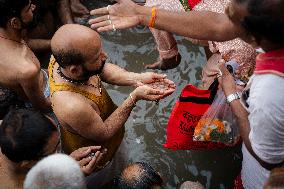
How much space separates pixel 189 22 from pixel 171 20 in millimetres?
A: 164

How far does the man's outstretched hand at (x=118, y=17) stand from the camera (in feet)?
11.5

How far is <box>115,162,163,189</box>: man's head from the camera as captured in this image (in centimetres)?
329

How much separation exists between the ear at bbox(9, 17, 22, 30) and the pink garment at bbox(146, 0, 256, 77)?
5.16 feet

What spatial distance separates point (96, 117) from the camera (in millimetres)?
3006

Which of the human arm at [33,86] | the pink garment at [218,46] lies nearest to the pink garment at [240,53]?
the pink garment at [218,46]

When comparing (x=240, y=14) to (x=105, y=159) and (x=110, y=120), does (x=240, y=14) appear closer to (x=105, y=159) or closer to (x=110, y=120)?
(x=110, y=120)

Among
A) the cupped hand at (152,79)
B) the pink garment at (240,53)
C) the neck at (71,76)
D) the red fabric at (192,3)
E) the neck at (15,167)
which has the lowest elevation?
the neck at (15,167)

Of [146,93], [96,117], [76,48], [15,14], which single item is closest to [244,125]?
[146,93]

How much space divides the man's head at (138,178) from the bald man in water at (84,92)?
0.24 m

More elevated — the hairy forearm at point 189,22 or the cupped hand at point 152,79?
the hairy forearm at point 189,22

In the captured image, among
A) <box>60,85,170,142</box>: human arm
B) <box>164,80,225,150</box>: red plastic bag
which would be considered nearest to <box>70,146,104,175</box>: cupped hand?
<box>60,85,170,142</box>: human arm

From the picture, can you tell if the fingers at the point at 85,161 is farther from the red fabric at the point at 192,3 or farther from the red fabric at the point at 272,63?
the red fabric at the point at 192,3

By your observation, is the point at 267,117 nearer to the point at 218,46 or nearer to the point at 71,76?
the point at 71,76


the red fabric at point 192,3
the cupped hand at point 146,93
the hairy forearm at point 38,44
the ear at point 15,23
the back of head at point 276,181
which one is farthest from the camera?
the hairy forearm at point 38,44
